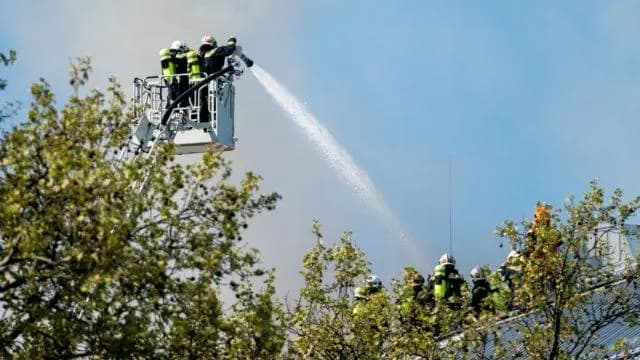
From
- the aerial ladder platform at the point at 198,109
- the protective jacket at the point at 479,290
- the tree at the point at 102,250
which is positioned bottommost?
the tree at the point at 102,250

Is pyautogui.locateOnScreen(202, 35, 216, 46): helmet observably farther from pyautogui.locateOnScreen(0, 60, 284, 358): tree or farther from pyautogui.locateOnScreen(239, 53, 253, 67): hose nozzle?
pyautogui.locateOnScreen(0, 60, 284, 358): tree

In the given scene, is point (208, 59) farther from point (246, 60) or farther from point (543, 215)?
point (543, 215)

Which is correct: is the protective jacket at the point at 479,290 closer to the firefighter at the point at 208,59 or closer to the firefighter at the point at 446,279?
the firefighter at the point at 446,279

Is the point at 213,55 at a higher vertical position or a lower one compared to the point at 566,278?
higher

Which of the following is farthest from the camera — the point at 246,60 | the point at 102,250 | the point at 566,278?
the point at 246,60

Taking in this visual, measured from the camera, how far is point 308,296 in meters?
34.1

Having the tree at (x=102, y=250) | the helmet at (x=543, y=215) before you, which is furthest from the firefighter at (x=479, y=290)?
the tree at (x=102, y=250)

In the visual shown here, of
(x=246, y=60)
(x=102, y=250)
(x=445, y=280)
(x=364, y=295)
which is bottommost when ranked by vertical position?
(x=102, y=250)

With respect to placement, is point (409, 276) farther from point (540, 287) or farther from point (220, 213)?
point (220, 213)

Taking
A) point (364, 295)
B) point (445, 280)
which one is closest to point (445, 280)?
point (445, 280)

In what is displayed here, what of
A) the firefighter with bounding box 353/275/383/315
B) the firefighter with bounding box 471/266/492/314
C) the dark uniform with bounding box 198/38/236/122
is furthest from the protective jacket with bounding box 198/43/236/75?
the firefighter with bounding box 471/266/492/314

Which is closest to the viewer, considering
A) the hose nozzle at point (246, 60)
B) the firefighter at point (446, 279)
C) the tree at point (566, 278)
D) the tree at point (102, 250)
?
the tree at point (102, 250)

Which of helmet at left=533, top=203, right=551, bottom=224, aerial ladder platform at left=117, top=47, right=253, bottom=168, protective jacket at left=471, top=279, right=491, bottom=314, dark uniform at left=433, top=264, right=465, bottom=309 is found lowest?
helmet at left=533, top=203, right=551, bottom=224

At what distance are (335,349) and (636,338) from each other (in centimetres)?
1052
